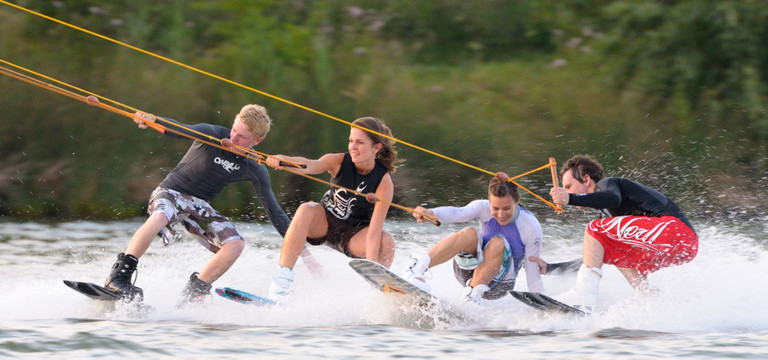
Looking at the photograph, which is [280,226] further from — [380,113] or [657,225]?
[380,113]

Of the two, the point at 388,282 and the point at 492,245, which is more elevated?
the point at 492,245

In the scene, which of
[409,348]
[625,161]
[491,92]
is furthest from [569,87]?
[409,348]

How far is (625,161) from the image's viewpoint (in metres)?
11.0

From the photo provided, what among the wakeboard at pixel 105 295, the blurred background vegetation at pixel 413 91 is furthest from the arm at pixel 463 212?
the blurred background vegetation at pixel 413 91

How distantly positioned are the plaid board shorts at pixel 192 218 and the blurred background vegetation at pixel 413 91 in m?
4.09

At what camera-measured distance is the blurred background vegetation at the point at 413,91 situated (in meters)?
10.6

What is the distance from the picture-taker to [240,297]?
18.7 ft

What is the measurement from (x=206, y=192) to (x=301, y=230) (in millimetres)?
709

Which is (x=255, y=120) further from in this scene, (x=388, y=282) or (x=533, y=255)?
(x=533, y=255)

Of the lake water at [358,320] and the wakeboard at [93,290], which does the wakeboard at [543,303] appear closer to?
the lake water at [358,320]

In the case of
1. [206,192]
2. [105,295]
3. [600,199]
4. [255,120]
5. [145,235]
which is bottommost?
[105,295]

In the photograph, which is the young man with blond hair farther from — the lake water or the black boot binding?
the lake water

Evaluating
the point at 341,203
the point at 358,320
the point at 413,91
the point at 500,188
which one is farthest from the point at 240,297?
the point at 413,91

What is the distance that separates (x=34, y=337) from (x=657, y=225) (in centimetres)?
334
